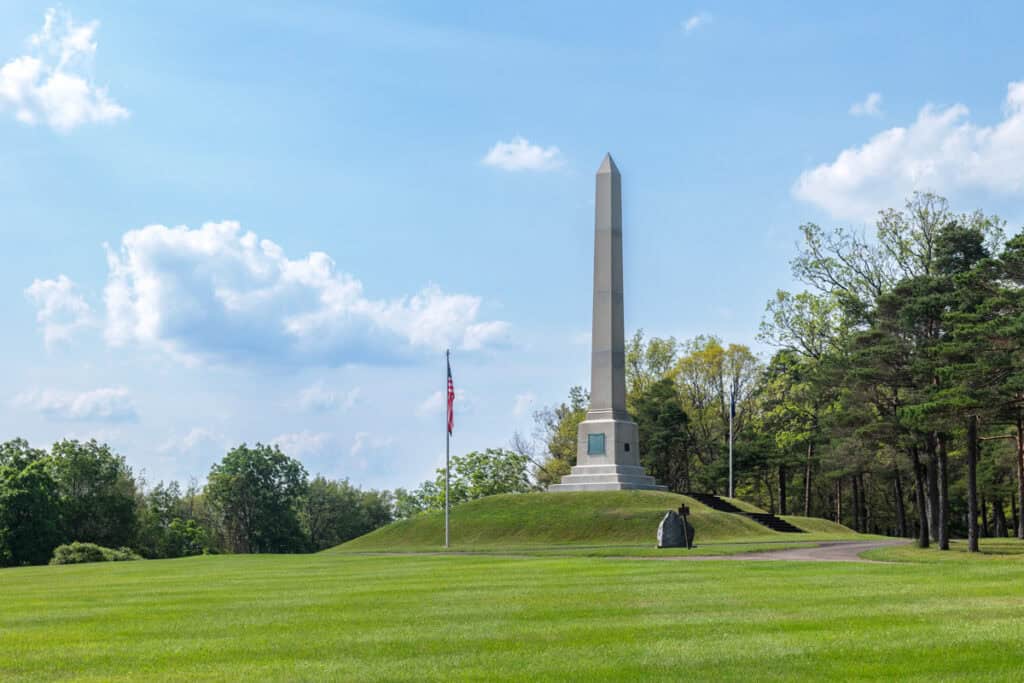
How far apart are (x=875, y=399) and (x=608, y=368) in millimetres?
18485

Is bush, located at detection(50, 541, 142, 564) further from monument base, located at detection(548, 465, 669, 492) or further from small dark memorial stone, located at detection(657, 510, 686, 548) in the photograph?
small dark memorial stone, located at detection(657, 510, 686, 548)

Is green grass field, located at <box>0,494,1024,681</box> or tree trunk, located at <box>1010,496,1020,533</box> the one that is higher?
green grass field, located at <box>0,494,1024,681</box>

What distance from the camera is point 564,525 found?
2095 inches

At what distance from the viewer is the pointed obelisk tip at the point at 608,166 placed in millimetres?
61062

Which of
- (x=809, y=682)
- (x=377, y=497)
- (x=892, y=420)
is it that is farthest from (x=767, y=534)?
(x=377, y=497)

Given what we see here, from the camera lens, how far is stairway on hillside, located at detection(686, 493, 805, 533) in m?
60.2

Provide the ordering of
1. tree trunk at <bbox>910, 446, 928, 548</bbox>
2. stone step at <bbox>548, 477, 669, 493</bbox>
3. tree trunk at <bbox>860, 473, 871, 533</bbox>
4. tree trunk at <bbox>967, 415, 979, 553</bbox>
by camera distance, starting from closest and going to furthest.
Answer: tree trunk at <bbox>967, 415, 979, 553</bbox> < tree trunk at <bbox>910, 446, 928, 548</bbox> < stone step at <bbox>548, 477, 669, 493</bbox> < tree trunk at <bbox>860, 473, 871, 533</bbox>

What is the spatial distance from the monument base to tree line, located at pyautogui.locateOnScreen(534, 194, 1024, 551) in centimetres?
1158

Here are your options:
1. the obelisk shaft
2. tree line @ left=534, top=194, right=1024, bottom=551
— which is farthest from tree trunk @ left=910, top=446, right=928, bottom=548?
the obelisk shaft

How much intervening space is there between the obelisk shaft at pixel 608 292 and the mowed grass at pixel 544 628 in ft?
116

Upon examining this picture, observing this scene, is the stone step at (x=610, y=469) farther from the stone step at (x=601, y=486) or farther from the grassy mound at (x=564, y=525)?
the grassy mound at (x=564, y=525)

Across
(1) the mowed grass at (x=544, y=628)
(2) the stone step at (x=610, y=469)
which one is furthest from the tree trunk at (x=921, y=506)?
(1) the mowed grass at (x=544, y=628)

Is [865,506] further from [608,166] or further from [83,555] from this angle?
[83,555]

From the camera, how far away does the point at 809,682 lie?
10828 millimetres
